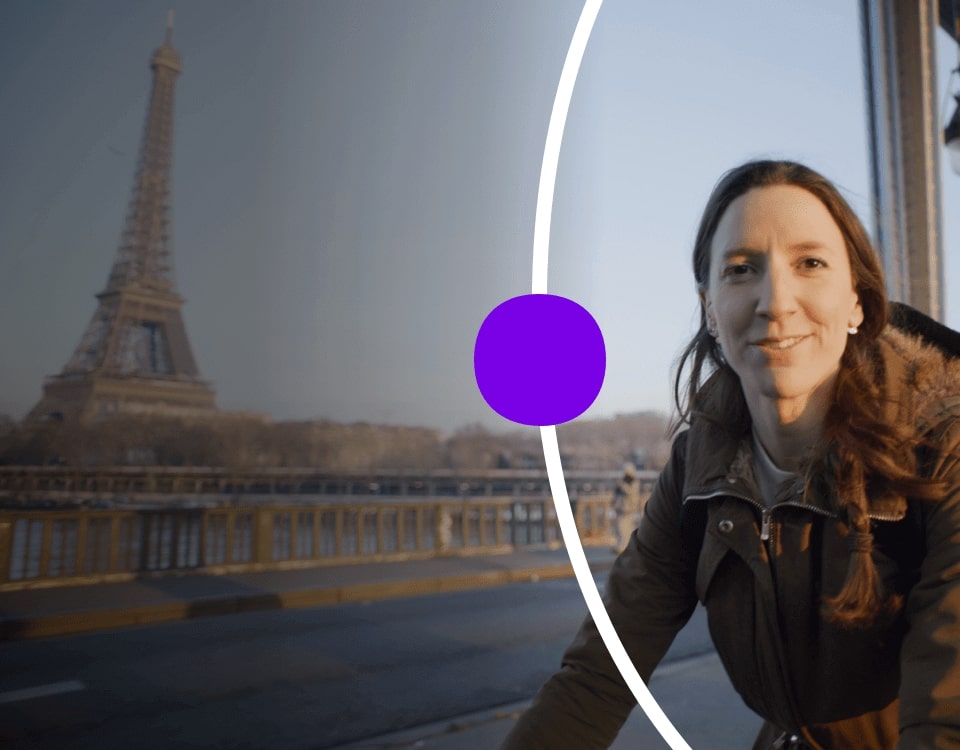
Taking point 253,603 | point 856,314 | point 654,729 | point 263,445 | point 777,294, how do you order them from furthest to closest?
point 263,445 < point 253,603 < point 654,729 < point 856,314 < point 777,294

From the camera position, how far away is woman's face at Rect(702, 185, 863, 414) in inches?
45.9

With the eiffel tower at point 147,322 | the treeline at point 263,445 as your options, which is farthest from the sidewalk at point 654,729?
the eiffel tower at point 147,322

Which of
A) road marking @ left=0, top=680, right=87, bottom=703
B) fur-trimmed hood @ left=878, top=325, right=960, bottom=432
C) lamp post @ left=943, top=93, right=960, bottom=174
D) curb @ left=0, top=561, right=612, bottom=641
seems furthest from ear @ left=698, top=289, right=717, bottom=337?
curb @ left=0, top=561, right=612, bottom=641

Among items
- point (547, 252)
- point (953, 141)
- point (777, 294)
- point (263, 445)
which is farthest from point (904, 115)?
point (263, 445)

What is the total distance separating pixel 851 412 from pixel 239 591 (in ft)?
25.4

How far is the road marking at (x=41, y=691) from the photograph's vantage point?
465cm

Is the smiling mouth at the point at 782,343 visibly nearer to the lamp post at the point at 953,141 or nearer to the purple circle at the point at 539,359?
the purple circle at the point at 539,359

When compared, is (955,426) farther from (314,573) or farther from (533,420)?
(314,573)

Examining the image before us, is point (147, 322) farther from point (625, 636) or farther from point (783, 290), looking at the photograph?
point (783, 290)

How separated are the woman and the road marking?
4.47 meters

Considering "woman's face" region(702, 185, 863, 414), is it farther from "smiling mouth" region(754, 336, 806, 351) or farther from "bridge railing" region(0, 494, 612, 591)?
"bridge railing" region(0, 494, 612, 591)

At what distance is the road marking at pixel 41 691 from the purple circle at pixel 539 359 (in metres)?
4.36

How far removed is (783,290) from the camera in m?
1.15

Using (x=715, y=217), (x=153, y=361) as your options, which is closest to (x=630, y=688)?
(x=715, y=217)
